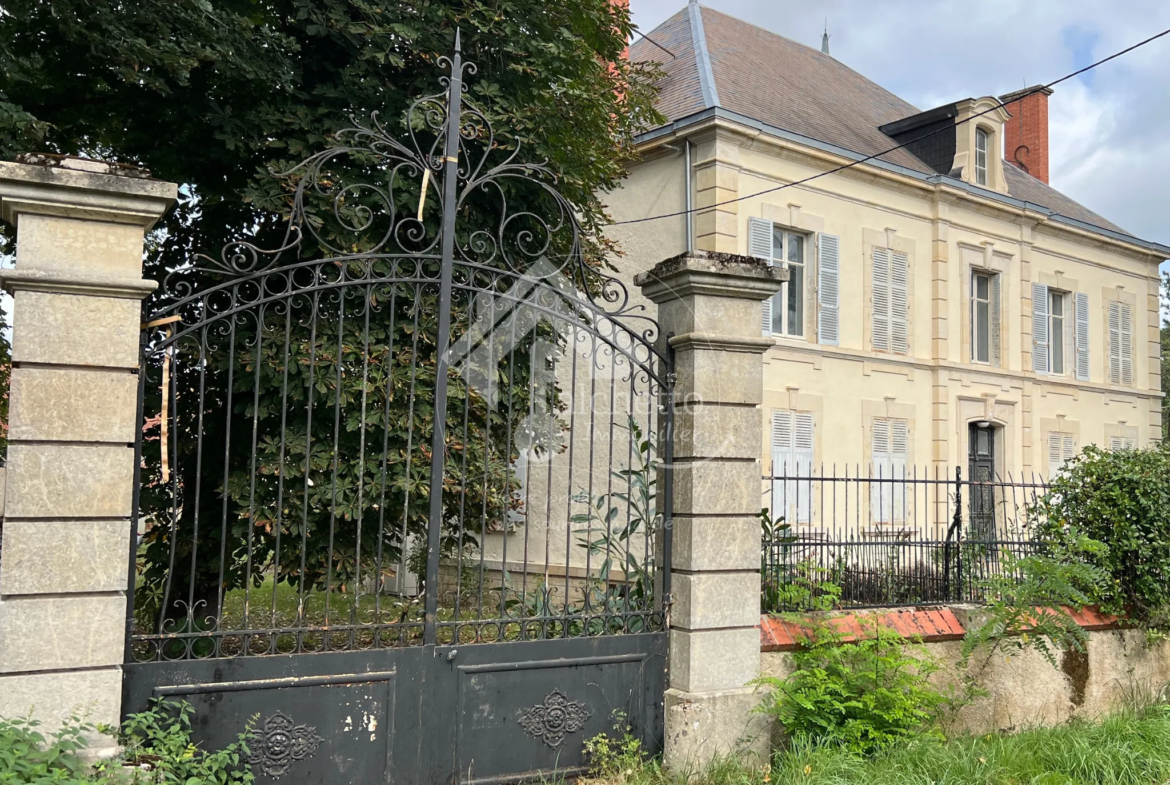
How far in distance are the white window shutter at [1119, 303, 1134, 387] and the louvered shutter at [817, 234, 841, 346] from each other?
303 inches

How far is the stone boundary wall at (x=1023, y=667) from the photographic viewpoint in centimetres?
554

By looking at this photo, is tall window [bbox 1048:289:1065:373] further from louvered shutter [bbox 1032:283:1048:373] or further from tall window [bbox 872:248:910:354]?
tall window [bbox 872:248:910:354]

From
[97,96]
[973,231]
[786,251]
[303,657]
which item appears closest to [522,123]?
[97,96]

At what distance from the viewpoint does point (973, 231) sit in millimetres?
14953

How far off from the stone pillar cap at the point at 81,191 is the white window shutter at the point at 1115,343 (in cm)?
1750

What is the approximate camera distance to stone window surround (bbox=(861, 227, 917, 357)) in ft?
44.5

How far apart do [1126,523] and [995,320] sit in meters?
9.55

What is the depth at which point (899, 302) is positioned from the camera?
14008 mm

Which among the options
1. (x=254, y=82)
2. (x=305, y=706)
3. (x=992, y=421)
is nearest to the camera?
(x=305, y=706)

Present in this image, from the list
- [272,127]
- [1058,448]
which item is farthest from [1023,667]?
[1058,448]

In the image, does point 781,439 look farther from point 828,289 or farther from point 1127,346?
point 1127,346

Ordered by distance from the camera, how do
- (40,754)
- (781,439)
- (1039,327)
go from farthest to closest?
1. (1039,327)
2. (781,439)
3. (40,754)

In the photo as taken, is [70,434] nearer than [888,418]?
Yes

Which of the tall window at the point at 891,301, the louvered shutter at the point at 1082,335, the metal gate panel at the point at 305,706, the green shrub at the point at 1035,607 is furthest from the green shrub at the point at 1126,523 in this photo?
the louvered shutter at the point at 1082,335
